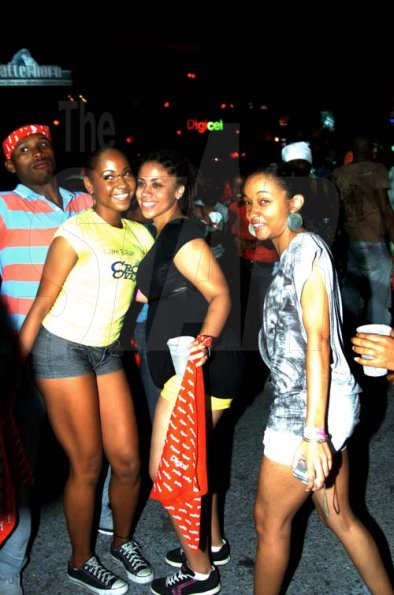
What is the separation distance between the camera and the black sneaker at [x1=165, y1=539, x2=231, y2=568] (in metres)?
3.02

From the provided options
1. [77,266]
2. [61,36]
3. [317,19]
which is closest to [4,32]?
[61,36]

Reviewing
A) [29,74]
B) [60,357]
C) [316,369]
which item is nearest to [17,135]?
[60,357]

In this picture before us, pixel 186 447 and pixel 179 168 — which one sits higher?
pixel 179 168

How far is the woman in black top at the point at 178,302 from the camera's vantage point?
2.53 m

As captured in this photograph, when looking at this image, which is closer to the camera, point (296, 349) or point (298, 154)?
point (296, 349)

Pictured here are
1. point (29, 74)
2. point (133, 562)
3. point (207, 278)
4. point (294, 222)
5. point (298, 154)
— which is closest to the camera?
point (294, 222)

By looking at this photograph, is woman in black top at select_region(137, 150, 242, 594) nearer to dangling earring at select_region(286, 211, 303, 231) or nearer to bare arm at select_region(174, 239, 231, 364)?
bare arm at select_region(174, 239, 231, 364)

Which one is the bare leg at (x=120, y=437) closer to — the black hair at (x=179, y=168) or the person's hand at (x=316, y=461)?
the black hair at (x=179, y=168)

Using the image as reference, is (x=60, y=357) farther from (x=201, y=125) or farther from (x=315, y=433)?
(x=201, y=125)

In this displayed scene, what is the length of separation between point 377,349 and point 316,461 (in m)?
0.54

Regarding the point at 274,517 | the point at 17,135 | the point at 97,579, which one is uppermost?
the point at 17,135

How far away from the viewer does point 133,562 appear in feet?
9.74

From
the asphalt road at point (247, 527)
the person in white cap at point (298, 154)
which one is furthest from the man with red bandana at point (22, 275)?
the person in white cap at point (298, 154)

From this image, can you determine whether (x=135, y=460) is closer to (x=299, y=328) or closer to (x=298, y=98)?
(x=299, y=328)
